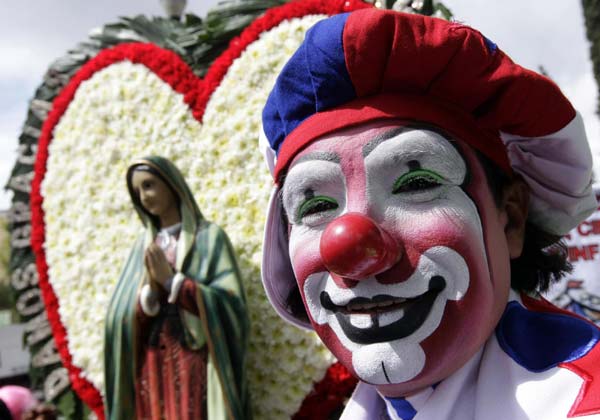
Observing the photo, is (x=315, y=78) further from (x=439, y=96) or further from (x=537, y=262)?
(x=537, y=262)

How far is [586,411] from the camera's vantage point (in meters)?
0.99

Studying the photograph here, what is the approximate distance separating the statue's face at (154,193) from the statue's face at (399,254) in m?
2.14

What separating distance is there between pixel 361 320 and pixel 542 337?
33 cm

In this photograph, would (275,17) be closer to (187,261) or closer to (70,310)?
(187,261)

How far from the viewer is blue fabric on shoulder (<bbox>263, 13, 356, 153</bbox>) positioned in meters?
1.21

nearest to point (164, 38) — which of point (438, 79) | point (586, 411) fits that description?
point (438, 79)

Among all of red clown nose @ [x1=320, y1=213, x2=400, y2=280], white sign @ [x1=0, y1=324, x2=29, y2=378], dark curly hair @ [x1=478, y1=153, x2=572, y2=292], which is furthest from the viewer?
white sign @ [x1=0, y1=324, x2=29, y2=378]

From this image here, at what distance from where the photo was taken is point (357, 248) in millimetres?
1052

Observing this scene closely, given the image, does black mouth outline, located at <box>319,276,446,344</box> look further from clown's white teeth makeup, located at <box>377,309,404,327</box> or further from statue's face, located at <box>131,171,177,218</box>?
statue's face, located at <box>131,171,177,218</box>

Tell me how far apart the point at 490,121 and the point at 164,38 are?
3.03 metres

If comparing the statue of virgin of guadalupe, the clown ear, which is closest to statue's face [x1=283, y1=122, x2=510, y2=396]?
the clown ear

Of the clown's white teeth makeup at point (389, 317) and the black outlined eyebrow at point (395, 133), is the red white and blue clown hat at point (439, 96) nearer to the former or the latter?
the black outlined eyebrow at point (395, 133)

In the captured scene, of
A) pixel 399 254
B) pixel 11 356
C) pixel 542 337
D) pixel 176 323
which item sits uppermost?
pixel 399 254

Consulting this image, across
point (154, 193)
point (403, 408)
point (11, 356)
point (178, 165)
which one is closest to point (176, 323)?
point (154, 193)
